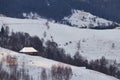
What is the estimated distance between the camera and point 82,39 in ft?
598

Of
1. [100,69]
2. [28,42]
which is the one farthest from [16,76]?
[28,42]

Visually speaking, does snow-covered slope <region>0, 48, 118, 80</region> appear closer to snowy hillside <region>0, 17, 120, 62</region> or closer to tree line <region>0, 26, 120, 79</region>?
tree line <region>0, 26, 120, 79</region>

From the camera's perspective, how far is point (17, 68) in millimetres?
89250

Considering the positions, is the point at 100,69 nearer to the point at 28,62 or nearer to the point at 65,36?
the point at 28,62

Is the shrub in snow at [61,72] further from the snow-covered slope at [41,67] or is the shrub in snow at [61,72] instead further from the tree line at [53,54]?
the tree line at [53,54]

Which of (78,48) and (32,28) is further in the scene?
(32,28)

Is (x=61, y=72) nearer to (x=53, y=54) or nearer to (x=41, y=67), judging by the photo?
(x=41, y=67)

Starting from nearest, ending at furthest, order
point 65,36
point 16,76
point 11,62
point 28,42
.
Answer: point 16,76, point 11,62, point 28,42, point 65,36

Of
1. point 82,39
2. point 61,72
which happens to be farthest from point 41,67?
point 82,39

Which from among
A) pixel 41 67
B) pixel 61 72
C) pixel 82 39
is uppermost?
pixel 82 39

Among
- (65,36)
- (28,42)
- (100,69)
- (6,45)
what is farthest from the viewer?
(65,36)

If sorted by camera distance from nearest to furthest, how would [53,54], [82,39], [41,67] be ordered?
[41,67], [53,54], [82,39]

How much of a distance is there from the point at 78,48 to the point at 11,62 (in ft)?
252

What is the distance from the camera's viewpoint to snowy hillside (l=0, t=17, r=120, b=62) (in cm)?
16225
